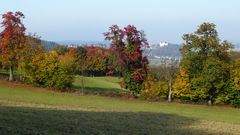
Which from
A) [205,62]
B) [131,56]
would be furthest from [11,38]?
[205,62]

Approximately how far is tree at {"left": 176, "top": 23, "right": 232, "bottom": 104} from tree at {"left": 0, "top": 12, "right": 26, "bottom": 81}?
75.2 ft

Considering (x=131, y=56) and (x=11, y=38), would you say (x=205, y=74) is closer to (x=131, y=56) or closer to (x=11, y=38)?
(x=131, y=56)

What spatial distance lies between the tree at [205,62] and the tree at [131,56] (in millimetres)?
6285

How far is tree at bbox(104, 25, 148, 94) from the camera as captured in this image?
6012cm

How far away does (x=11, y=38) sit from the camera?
205 feet

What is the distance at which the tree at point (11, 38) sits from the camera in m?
62.0

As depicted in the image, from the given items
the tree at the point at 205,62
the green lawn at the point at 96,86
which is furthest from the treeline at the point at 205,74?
the green lawn at the point at 96,86

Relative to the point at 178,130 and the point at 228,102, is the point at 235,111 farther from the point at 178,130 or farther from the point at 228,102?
the point at 178,130

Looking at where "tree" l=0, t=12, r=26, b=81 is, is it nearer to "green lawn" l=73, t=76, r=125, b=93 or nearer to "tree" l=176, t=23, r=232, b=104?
"green lawn" l=73, t=76, r=125, b=93

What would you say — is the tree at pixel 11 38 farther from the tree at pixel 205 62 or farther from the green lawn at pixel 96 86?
the tree at pixel 205 62

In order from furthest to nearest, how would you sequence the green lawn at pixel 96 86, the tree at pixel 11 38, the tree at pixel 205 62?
the green lawn at pixel 96 86
the tree at pixel 11 38
the tree at pixel 205 62

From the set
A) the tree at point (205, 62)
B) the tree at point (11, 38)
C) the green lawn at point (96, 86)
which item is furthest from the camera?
the green lawn at point (96, 86)

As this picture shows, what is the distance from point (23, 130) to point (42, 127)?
193 cm

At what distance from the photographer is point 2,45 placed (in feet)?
204
